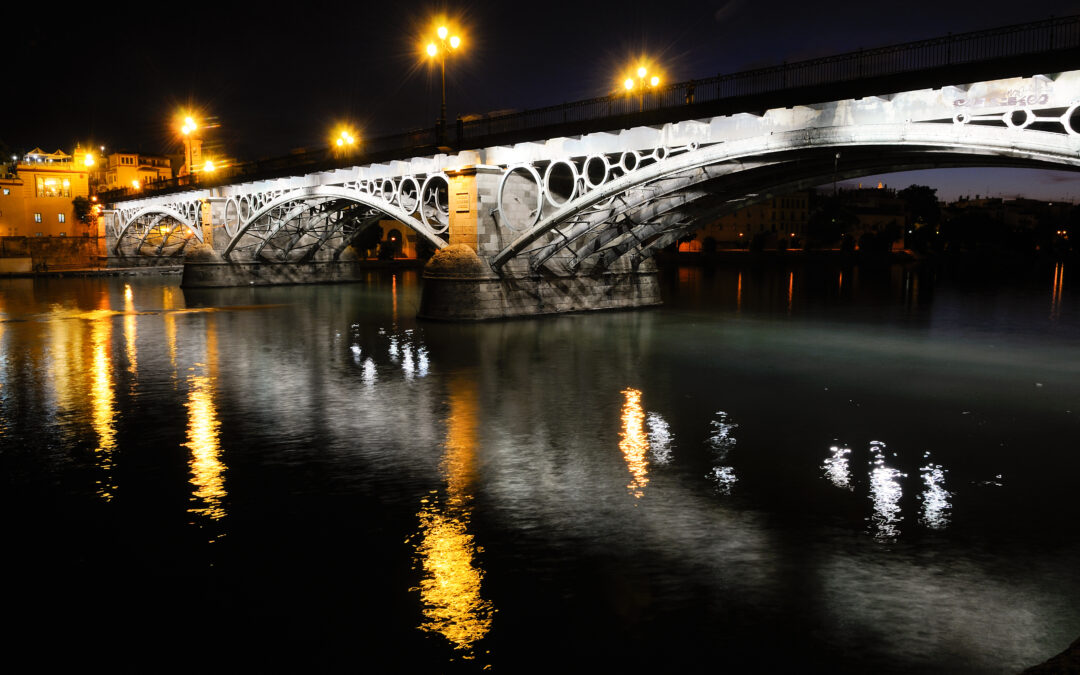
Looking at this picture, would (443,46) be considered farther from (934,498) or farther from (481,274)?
(934,498)

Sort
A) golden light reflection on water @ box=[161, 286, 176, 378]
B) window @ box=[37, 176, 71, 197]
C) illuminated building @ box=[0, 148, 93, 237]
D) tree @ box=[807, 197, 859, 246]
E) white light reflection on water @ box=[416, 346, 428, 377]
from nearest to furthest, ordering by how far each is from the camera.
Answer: white light reflection on water @ box=[416, 346, 428, 377]
golden light reflection on water @ box=[161, 286, 176, 378]
illuminated building @ box=[0, 148, 93, 237]
window @ box=[37, 176, 71, 197]
tree @ box=[807, 197, 859, 246]

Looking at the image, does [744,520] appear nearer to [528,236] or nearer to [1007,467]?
[1007,467]

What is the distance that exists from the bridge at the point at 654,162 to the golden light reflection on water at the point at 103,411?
36.6 ft

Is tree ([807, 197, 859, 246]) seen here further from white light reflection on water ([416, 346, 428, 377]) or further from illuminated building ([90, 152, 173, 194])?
white light reflection on water ([416, 346, 428, 377])

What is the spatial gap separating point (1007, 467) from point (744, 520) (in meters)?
4.18

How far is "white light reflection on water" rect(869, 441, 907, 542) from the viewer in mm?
7656

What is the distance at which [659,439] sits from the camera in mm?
11383

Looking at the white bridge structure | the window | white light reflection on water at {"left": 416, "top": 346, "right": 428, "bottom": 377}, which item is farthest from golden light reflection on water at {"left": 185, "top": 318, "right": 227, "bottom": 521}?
the window

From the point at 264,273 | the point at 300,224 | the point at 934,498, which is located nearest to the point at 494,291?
the point at 934,498

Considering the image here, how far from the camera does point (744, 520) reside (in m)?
7.93

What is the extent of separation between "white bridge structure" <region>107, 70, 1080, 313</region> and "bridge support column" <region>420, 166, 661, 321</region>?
0.23 feet

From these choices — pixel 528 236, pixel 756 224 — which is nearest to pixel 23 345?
pixel 528 236

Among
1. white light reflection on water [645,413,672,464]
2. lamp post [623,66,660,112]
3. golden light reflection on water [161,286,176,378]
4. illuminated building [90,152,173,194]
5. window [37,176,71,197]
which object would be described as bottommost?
white light reflection on water [645,413,672,464]

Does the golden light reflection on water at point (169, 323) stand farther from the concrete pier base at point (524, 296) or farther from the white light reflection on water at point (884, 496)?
the white light reflection on water at point (884, 496)
